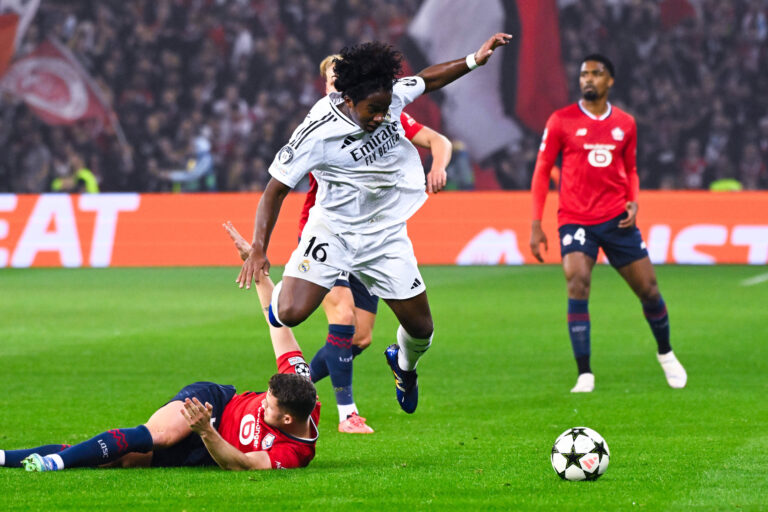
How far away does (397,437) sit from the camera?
7.25 meters

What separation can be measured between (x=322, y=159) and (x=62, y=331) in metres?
6.71

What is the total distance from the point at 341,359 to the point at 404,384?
0.40 meters

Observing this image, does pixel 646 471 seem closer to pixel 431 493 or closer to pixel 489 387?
pixel 431 493

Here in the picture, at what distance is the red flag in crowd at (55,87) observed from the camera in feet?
80.2

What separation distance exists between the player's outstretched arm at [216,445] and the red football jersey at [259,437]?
0.17ft

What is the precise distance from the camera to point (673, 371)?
9.20 meters

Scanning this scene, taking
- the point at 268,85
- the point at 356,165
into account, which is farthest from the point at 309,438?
the point at 268,85

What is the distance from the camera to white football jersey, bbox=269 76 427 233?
634 cm

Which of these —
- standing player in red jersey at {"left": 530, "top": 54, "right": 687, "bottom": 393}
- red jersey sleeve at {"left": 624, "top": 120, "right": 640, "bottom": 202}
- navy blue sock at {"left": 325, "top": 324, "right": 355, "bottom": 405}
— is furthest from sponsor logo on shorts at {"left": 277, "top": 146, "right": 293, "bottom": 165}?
red jersey sleeve at {"left": 624, "top": 120, "right": 640, "bottom": 202}

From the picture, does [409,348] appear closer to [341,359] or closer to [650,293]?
[341,359]

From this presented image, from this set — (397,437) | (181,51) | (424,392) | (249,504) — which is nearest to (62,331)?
(424,392)

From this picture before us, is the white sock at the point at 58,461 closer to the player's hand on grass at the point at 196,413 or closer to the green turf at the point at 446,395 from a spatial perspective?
the green turf at the point at 446,395

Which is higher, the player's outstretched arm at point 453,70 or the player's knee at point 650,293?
the player's outstretched arm at point 453,70

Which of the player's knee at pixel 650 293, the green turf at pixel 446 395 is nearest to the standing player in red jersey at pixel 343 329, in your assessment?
the green turf at pixel 446 395
